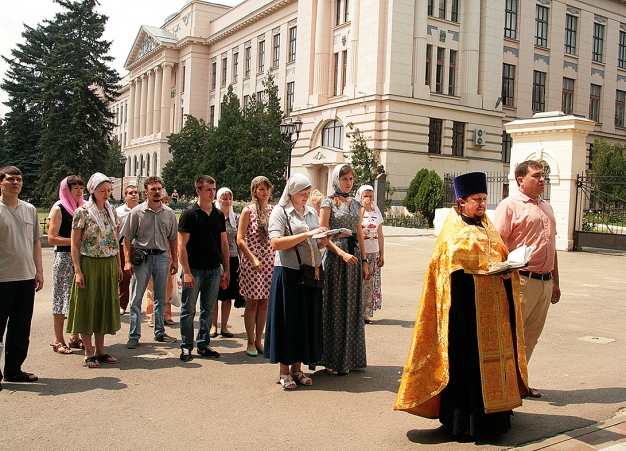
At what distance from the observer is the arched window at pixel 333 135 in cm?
4103

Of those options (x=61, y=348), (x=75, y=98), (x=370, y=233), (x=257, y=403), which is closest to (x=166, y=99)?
(x=75, y=98)

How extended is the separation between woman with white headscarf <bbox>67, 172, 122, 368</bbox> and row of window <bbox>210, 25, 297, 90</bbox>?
44.0m

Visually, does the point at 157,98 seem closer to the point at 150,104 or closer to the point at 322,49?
the point at 150,104

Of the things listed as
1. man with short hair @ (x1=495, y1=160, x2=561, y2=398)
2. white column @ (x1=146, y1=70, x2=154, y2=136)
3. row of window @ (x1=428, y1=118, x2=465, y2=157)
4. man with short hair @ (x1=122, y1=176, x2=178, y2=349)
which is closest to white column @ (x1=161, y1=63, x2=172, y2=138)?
white column @ (x1=146, y1=70, x2=154, y2=136)

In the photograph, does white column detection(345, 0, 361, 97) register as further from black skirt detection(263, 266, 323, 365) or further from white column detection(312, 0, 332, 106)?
black skirt detection(263, 266, 323, 365)

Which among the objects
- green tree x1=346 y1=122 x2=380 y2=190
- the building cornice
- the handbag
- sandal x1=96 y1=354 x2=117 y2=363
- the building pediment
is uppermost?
the building pediment

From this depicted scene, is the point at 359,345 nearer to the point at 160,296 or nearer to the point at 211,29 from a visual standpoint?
the point at 160,296

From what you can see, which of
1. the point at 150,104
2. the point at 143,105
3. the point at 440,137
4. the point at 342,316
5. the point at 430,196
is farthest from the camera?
the point at 143,105

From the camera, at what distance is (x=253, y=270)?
7414 mm

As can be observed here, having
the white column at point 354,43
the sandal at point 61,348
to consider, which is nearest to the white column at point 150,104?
the white column at point 354,43

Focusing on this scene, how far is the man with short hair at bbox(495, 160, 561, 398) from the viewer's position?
5957 mm

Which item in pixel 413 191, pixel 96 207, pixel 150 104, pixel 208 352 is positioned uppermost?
pixel 150 104

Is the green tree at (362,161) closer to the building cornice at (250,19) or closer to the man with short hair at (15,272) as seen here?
the building cornice at (250,19)

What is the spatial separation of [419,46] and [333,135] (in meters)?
7.71
